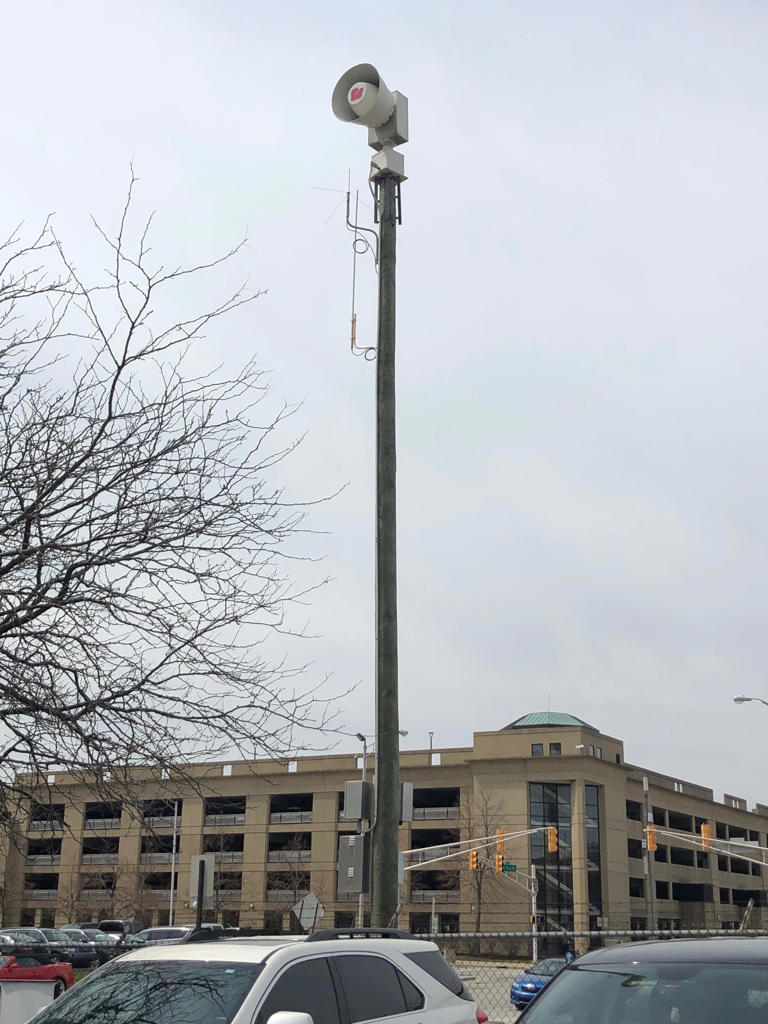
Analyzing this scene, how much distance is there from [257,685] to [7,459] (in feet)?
7.92

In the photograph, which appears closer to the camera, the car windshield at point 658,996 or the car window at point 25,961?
the car windshield at point 658,996

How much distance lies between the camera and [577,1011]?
18.4ft

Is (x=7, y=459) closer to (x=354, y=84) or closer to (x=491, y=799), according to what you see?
(x=354, y=84)

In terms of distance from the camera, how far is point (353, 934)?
7.62 m

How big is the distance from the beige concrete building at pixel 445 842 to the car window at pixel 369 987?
6190cm

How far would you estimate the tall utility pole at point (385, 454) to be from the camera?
10.8 m

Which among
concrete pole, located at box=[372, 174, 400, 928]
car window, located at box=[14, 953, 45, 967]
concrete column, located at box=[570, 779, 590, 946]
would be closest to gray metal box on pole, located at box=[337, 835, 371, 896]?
concrete pole, located at box=[372, 174, 400, 928]

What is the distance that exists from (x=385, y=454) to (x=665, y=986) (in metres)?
7.13

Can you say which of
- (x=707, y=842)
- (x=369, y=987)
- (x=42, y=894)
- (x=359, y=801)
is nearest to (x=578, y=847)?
(x=707, y=842)

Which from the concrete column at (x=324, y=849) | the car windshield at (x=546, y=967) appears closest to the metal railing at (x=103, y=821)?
the car windshield at (x=546, y=967)

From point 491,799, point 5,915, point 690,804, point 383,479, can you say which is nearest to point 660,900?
point 690,804

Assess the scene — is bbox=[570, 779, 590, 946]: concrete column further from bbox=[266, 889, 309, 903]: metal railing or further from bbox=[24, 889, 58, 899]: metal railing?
bbox=[24, 889, 58, 899]: metal railing

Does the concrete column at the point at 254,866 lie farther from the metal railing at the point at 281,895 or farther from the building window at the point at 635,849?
the building window at the point at 635,849

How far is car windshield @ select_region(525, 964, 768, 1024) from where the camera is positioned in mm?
5199
